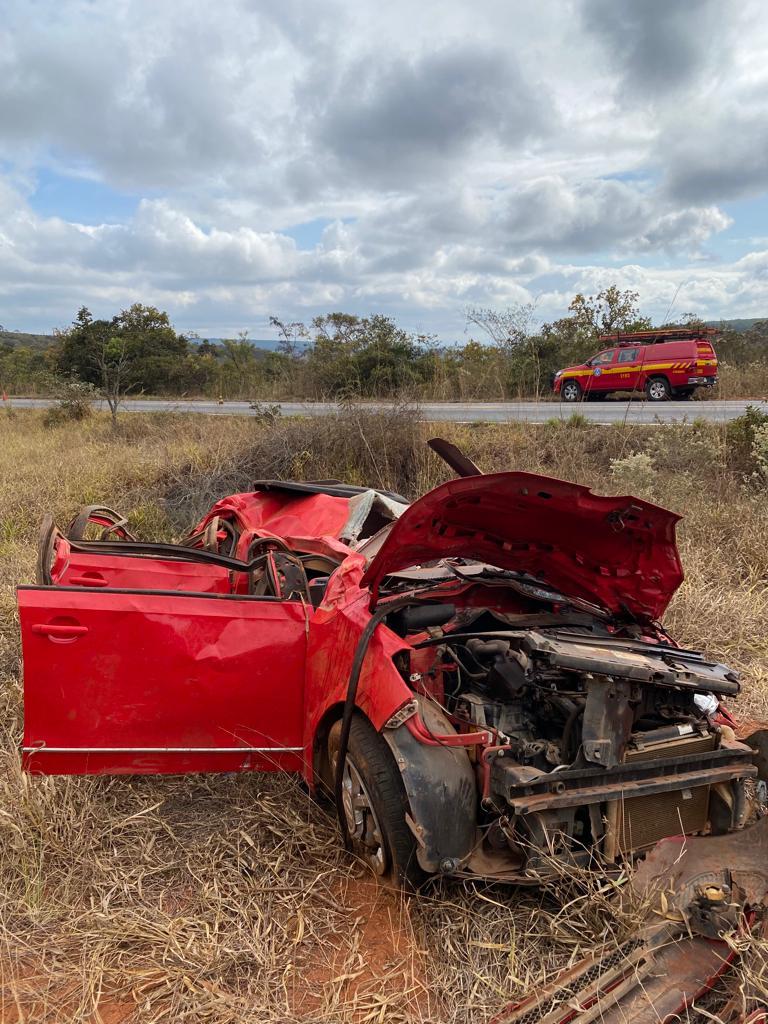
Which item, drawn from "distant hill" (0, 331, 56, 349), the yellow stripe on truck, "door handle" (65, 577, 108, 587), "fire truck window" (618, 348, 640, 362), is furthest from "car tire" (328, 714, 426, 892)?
"distant hill" (0, 331, 56, 349)

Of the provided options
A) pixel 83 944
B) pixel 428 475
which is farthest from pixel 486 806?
pixel 428 475

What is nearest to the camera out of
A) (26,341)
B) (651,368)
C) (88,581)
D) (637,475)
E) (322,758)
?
(322,758)

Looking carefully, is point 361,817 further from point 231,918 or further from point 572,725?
point 572,725

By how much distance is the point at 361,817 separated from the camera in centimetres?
245

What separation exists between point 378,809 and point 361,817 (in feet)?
0.63

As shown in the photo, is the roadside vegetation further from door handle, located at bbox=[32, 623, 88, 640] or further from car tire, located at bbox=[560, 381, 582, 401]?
door handle, located at bbox=[32, 623, 88, 640]

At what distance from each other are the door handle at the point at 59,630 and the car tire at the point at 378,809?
3.43ft

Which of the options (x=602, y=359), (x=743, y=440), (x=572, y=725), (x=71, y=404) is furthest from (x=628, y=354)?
(x=572, y=725)

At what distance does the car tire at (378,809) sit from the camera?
7.49 ft

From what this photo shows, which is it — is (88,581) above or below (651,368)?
below

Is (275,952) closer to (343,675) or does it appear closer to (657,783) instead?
(343,675)

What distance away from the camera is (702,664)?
2572 millimetres

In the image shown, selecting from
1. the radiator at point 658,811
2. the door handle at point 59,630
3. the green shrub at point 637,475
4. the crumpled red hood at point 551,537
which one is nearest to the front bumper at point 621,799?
the radiator at point 658,811

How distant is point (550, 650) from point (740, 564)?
14.8ft
